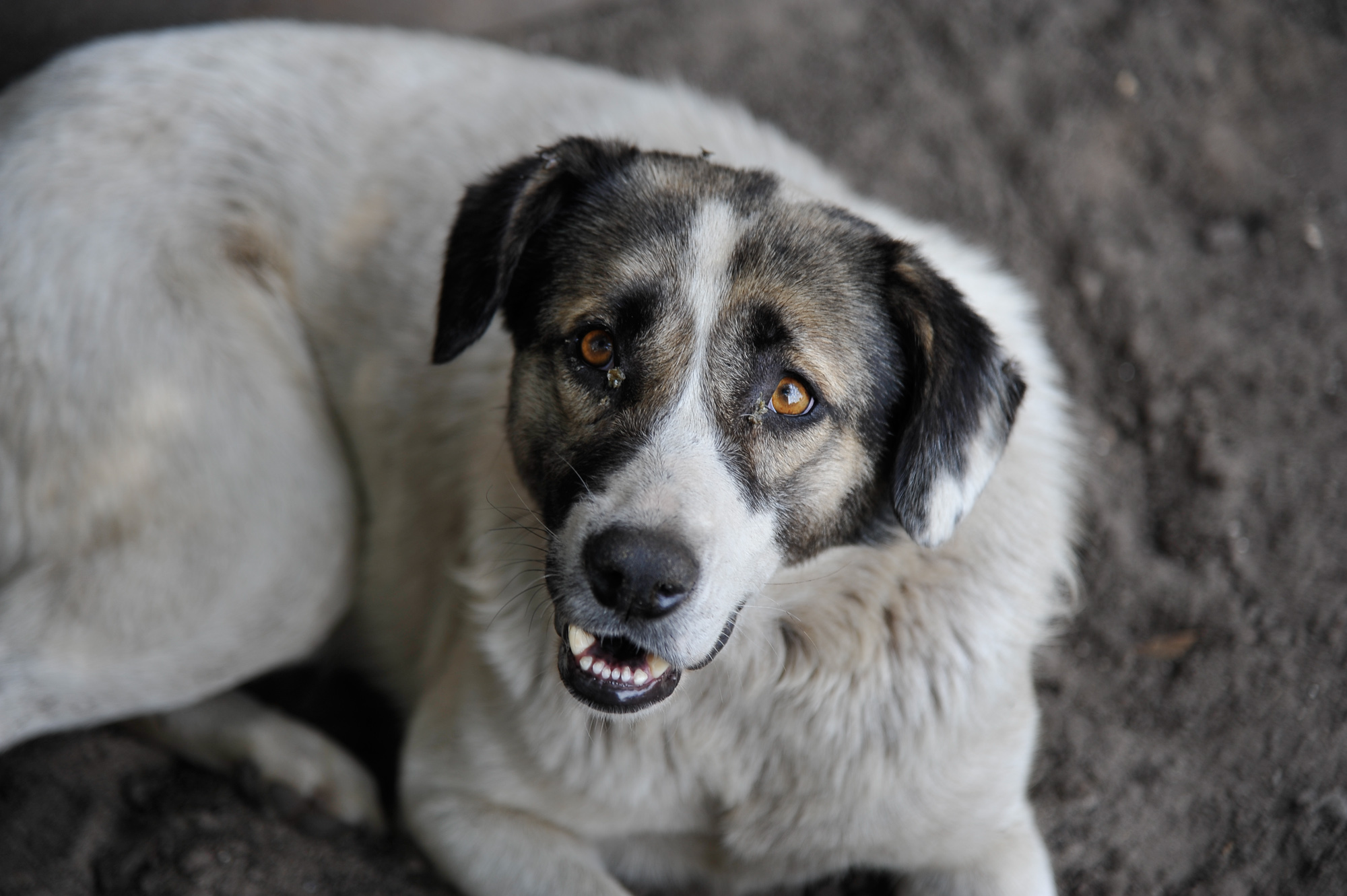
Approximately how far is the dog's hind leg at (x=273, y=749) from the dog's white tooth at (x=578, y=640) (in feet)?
4.17


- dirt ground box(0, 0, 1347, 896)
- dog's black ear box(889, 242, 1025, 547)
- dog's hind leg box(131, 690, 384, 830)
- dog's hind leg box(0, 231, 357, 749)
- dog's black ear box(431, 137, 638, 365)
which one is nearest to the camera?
dog's black ear box(889, 242, 1025, 547)

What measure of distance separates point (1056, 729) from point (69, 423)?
9.63ft

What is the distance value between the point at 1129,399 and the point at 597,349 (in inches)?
99.0

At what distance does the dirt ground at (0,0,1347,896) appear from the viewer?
9.54ft

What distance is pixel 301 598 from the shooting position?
121 inches

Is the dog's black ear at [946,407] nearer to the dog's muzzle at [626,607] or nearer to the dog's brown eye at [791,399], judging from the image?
the dog's brown eye at [791,399]

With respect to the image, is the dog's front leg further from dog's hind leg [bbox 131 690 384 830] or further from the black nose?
the black nose

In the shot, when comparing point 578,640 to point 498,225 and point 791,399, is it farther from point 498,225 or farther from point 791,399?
point 498,225

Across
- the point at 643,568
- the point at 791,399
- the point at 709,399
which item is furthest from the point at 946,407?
the point at 643,568

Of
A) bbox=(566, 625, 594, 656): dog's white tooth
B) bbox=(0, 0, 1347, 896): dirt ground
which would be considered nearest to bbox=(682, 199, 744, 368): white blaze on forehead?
bbox=(566, 625, 594, 656): dog's white tooth

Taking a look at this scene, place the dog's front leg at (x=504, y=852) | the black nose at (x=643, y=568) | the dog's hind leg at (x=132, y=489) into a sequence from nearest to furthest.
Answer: the black nose at (x=643, y=568) < the dog's front leg at (x=504, y=852) < the dog's hind leg at (x=132, y=489)

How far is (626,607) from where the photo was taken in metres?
1.98

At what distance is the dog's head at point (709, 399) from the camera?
202cm

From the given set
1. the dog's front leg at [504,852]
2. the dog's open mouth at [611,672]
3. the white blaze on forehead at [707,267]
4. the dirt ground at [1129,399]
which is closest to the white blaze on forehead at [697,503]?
the white blaze on forehead at [707,267]
